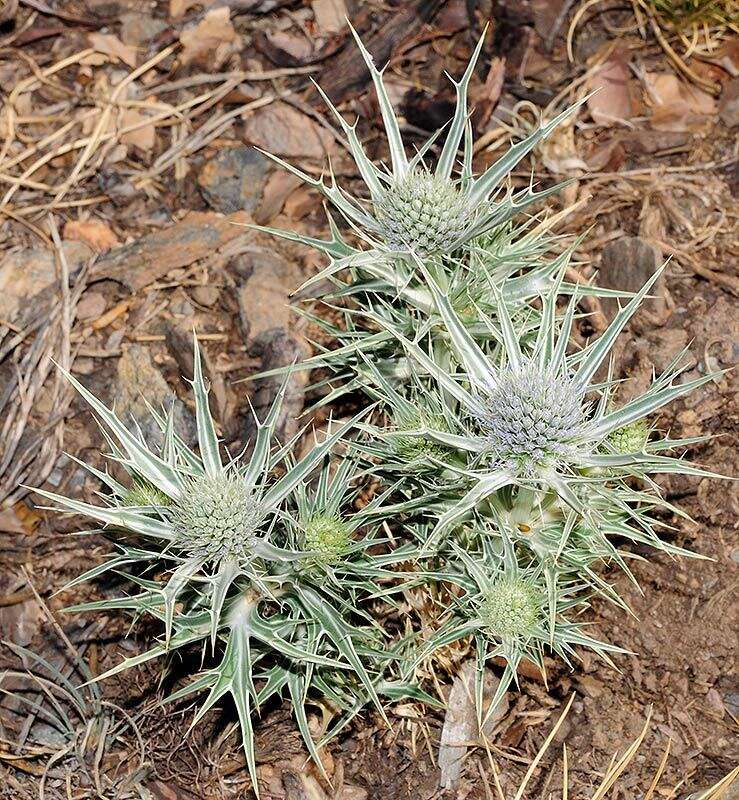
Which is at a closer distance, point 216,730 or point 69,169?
point 216,730

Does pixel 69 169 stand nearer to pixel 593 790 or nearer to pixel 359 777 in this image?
pixel 359 777

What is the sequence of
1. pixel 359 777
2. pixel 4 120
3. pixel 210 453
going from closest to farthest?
pixel 210 453 → pixel 359 777 → pixel 4 120

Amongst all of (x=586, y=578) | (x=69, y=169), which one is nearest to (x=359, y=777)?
(x=586, y=578)

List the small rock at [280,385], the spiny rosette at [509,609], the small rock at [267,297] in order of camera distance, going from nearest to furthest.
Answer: the spiny rosette at [509,609] → the small rock at [280,385] → the small rock at [267,297]

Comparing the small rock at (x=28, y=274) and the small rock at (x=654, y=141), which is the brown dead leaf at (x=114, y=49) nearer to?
the small rock at (x=28, y=274)

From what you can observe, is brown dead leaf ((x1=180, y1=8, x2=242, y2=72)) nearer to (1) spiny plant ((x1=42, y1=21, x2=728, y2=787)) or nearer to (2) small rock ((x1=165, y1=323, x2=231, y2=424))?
(2) small rock ((x1=165, y1=323, x2=231, y2=424))

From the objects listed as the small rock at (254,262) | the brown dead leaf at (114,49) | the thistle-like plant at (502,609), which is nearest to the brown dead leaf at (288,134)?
the small rock at (254,262)
